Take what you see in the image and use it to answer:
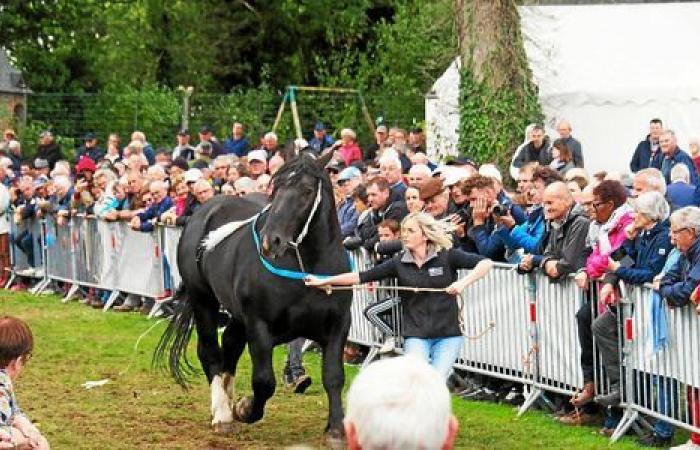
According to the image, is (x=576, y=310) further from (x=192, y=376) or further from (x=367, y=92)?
(x=367, y=92)

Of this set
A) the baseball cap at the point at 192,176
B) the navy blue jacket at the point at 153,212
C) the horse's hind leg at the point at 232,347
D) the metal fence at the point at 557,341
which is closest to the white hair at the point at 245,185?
the baseball cap at the point at 192,176

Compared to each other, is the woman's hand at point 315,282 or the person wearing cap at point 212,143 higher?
the person wearing cap at point 212,143

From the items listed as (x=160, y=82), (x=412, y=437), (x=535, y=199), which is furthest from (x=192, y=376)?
(x=160, y=82)

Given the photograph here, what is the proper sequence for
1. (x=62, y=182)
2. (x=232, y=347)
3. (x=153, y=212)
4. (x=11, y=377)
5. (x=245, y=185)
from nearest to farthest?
(x=11, y=377) < (x=232, y=347) < (x=245, y=185) < (x=153, y=212) < (x=62, y=182)

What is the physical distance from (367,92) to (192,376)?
90.2 feet

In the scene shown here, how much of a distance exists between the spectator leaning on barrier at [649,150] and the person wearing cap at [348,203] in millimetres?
4774

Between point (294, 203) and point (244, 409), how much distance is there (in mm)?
1942

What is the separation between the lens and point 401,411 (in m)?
4.06

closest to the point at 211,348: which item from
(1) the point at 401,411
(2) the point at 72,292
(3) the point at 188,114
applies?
(1) the point at 401,411

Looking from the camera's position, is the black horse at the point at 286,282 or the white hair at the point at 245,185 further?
the white hair at the point at 245,185

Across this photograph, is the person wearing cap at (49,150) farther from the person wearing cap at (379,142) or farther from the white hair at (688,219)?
the white hair at (688,219)

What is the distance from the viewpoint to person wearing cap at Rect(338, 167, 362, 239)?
16.3 m

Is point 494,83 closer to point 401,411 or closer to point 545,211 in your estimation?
point 545,211

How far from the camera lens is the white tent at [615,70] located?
967 inches
